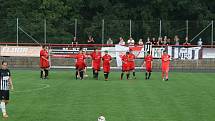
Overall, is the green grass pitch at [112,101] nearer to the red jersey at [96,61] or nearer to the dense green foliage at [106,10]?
the red jersey at [96,61]

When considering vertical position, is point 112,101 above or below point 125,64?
below

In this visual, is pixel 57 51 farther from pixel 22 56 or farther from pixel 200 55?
pixel 200 55

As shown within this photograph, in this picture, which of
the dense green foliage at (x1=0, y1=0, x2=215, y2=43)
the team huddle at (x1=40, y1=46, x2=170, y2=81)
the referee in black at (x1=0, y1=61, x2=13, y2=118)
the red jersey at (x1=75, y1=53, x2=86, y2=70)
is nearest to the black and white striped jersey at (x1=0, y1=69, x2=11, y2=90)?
the referee in black at (x1=0, y1=61, x2=13, y2=118)

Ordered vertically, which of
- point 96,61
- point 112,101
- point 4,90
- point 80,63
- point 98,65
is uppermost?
point 96,61

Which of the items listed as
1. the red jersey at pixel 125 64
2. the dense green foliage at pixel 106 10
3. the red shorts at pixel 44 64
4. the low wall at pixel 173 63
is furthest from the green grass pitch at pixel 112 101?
the dense green foliage at pixel 106 10

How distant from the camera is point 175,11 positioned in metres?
64.7

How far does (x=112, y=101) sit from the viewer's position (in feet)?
70.6

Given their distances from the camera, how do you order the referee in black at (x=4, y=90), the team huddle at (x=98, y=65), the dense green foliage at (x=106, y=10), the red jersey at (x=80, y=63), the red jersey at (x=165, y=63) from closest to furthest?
the referee in black at (x=4, y=90) < the red jersey at (x=165, y=63) < the team huddle at (x=98, y=65) < the red jersey at (x=80, y=63) < the dense green foliage at (x=106, y=10)

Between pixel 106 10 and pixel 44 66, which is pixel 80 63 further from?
pixel 106 10

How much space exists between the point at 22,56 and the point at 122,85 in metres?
16.5

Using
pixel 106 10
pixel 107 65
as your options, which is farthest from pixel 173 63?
pixel 106 10

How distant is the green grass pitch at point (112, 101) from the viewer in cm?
1777

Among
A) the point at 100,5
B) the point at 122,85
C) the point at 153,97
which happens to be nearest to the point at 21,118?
the point at 153,97

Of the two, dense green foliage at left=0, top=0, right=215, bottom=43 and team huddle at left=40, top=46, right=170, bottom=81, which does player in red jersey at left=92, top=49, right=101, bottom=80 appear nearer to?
team huddle at left=40, top=46, right=170, bottom=81
